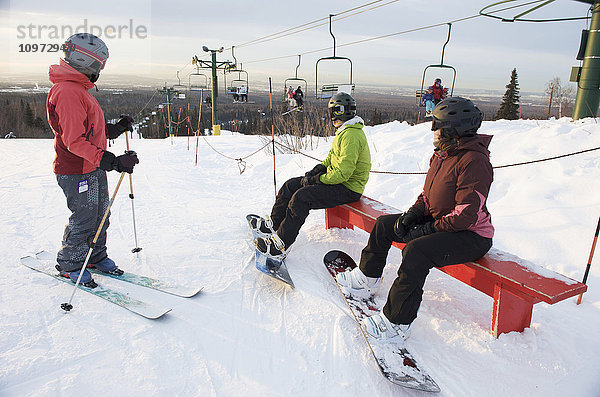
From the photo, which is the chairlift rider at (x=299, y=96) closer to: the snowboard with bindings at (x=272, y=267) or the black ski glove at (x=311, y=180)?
the black ski glove at (x=311, y=180)

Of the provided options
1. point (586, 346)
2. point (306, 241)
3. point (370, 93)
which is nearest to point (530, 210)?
point (586, 346)

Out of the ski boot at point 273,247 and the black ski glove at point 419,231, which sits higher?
the black ski glove at point 419,231

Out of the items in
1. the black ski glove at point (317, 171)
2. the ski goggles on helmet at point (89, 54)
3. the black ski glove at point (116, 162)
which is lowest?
the black ski glove at point (317, 171)

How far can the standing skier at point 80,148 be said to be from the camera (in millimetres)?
2760

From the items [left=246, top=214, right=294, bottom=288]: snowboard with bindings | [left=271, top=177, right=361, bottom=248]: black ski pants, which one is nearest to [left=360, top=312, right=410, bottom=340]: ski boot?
[left=246, top=214, right=294, bottom=288]: snowboard with bindings

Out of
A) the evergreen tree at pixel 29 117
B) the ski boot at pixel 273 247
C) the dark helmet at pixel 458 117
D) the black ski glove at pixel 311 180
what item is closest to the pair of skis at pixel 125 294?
the ski boot at pixel 273 247

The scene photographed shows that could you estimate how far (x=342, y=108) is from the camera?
393cm

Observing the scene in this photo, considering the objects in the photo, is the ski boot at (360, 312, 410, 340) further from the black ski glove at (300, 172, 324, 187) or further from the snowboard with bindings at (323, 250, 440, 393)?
the black ski glove at (300, 172, 324, 187)

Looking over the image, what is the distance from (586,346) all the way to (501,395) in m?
0.90

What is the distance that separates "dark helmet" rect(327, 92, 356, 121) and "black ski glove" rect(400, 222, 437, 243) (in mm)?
1738

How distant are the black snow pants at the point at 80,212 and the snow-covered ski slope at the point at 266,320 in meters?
0.28

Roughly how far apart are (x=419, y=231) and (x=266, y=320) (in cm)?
142

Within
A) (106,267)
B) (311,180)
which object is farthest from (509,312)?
(106,267)

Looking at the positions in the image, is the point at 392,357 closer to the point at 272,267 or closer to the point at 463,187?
the point at 463,187
